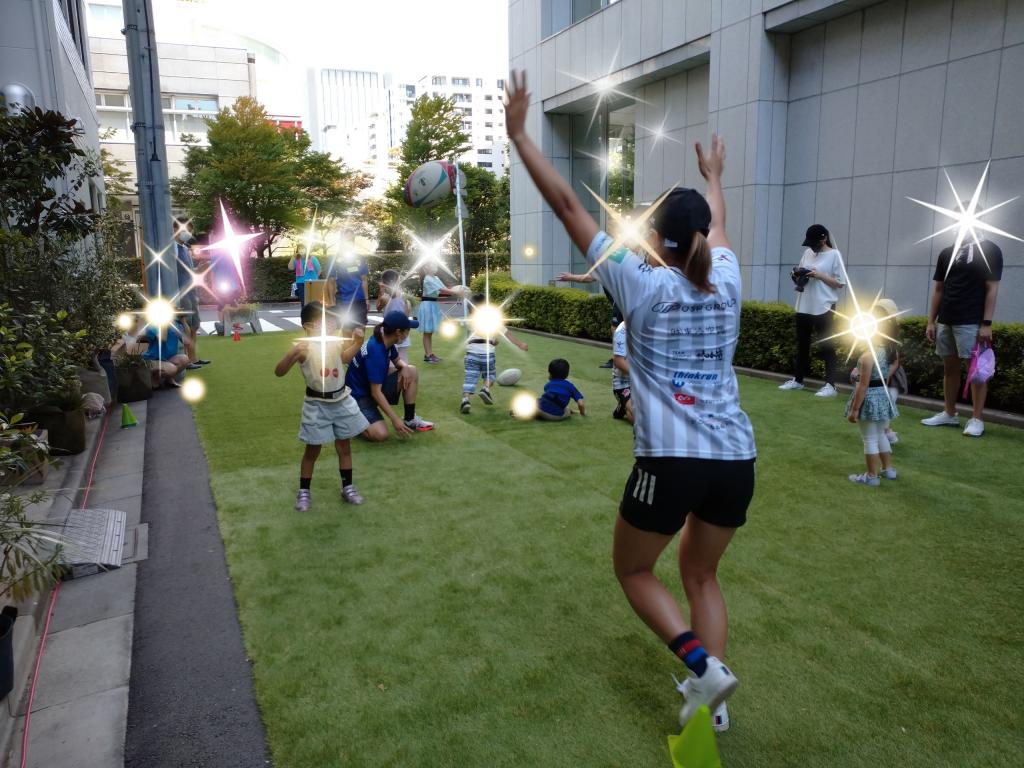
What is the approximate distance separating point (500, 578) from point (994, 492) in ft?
12.9

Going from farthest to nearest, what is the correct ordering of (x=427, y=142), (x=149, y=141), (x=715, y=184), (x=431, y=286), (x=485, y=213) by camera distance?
(x=485, y=213) → (x=427, y=142) → (x=431, y=286) → (x=149, y=141) → (x=715, y=184)

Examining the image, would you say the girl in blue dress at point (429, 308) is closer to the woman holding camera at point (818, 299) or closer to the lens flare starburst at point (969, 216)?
the woman holding camera at point (818, 299)

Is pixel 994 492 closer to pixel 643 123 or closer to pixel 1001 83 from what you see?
pixel 1001 83

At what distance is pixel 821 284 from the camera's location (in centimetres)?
914

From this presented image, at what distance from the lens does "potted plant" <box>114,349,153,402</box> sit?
962 centimetres

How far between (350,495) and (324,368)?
98 centimetres

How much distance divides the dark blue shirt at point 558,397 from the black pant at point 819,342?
348 centimetres

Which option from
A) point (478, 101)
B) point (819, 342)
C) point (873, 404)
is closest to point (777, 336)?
point (819, 342)

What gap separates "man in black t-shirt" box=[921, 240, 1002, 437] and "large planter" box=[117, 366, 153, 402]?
30.8ft

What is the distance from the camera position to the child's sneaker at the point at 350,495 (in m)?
5.43

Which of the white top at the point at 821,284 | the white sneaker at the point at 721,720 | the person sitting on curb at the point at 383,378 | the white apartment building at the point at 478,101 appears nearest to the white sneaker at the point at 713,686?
the white sneaker at the point at 721,720

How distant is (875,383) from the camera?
17.6 ft

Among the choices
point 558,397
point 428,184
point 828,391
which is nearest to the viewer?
point 558,397

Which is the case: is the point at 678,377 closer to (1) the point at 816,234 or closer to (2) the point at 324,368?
(2) the point at 324,368
